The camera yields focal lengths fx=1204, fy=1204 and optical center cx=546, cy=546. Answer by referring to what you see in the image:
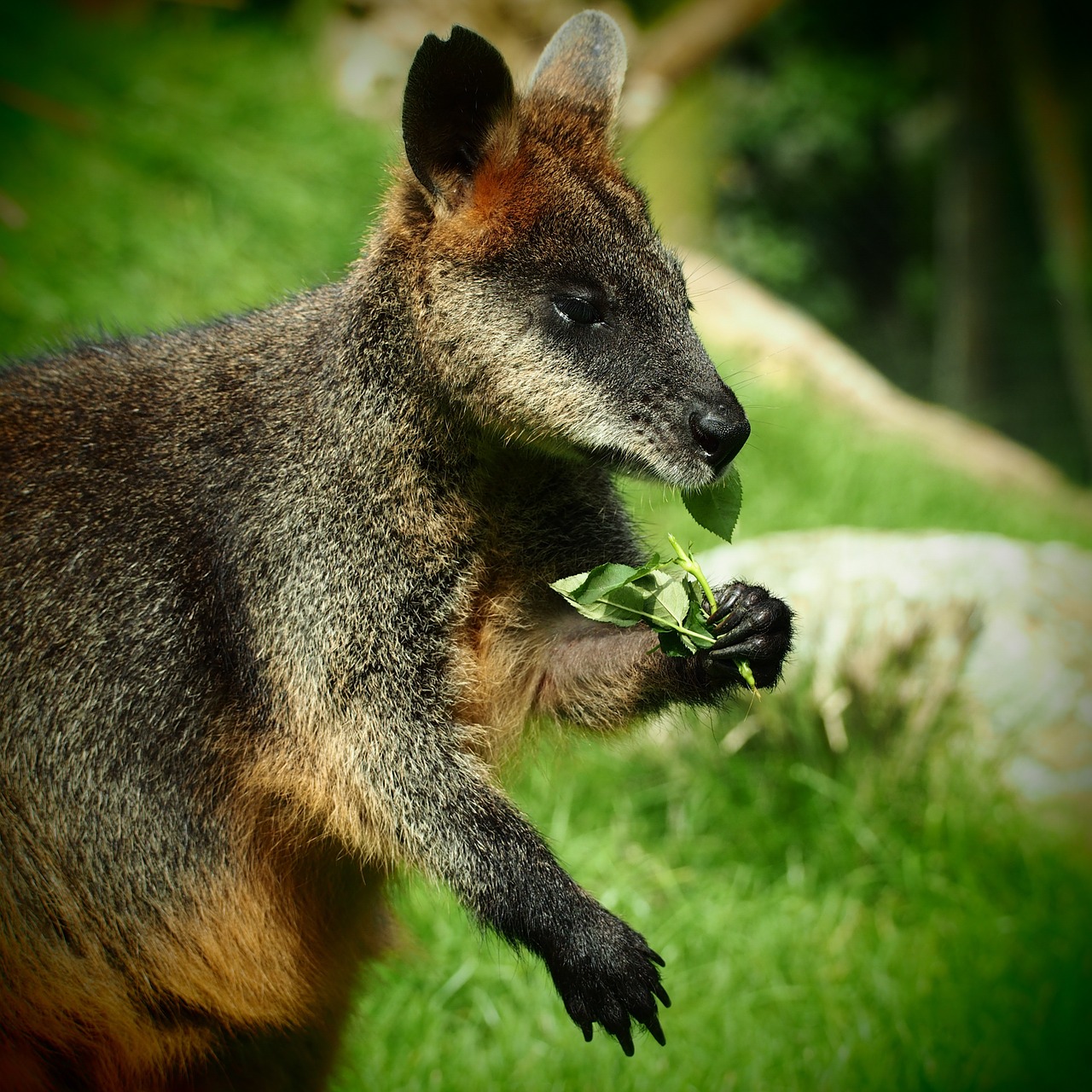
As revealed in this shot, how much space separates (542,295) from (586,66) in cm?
92

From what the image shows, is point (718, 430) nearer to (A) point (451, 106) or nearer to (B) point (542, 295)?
(B) point (542, 295)

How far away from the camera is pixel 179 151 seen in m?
8.02

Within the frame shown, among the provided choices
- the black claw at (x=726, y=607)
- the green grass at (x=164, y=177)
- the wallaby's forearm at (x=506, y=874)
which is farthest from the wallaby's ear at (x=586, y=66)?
the green grass at (x=164, y=177)

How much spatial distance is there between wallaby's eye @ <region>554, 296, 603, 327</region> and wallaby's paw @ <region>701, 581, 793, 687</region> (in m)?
0.73

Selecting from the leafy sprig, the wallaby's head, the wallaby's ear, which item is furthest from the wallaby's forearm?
the wallaby's ear

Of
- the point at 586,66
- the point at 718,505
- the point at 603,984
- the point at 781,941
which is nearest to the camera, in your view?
the point at 603,984

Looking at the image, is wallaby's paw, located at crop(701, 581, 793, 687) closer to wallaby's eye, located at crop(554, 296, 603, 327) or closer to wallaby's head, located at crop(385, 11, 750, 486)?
wallaby's head, located at crop(385, 11, 750, 486)

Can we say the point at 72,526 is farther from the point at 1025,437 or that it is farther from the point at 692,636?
the point at 1025,437

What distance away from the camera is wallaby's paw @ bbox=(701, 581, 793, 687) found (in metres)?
2.87

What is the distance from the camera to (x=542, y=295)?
9.56 feet

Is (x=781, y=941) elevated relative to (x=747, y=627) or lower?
lower

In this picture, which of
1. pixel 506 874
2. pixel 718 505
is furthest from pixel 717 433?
pixel 506 874

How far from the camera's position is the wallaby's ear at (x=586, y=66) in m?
3.33

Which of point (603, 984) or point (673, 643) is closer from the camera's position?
point (603, 984)
